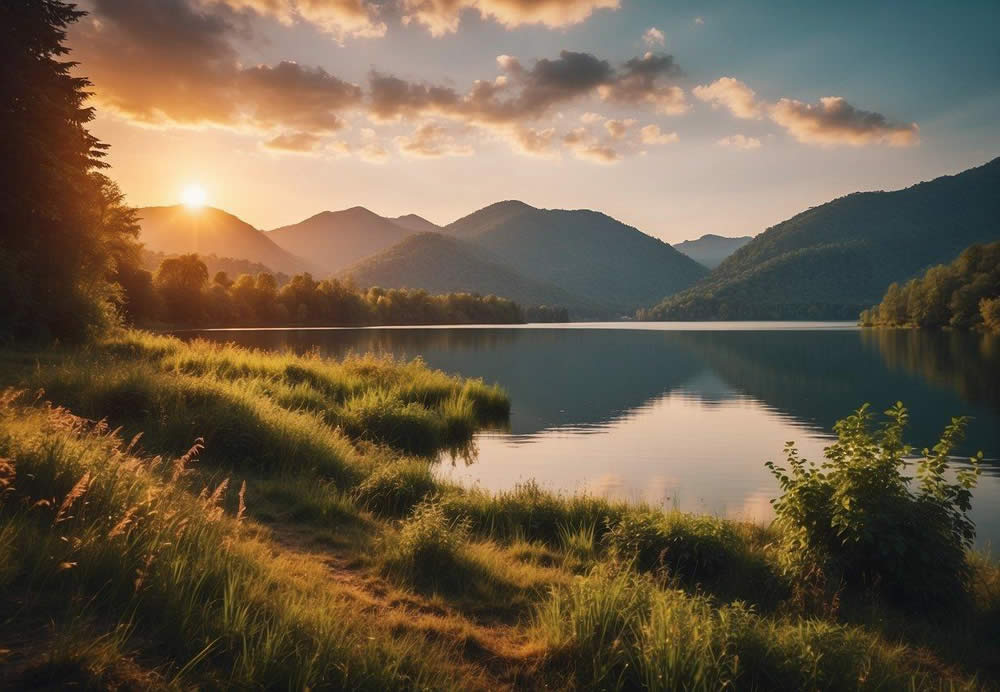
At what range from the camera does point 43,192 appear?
3203 cm

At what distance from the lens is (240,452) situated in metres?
15.0

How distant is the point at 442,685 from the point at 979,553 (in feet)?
40.2

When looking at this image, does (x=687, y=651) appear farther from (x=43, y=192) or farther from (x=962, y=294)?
(x=962, y=294)

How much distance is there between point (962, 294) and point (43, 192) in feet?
453

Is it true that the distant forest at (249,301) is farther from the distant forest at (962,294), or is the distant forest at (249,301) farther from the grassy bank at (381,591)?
the distant forest at (962,294)

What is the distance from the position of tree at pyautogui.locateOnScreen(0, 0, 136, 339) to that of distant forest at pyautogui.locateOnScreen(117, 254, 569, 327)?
55.4 meters

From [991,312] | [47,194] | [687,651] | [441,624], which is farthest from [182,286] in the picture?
[991,312]

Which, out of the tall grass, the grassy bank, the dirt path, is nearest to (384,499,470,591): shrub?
the grassy bank

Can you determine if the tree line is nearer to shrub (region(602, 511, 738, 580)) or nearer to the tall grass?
the tall grass

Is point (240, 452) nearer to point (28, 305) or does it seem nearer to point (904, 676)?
point (904, 676)

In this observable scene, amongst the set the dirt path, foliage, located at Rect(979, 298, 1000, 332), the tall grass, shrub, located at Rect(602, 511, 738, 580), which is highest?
foliage, located at Rect(979, 298, 1000, 332)

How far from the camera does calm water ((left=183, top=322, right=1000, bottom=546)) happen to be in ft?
65.5

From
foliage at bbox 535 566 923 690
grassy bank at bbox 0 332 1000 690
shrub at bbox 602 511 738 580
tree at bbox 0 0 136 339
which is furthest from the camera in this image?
tree at bbox 0 0 136 339

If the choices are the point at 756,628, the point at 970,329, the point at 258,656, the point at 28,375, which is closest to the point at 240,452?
the point at 28,375
